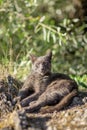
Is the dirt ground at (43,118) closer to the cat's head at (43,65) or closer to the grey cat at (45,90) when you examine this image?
the grey cat at (45,90)

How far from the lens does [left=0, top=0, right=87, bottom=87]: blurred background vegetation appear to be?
11417mm

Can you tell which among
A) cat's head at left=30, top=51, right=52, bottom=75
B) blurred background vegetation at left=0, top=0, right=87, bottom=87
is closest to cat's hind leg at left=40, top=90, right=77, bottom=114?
cat's head at left=30, top=51, right=52, bottom=75

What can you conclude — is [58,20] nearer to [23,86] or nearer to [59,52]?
[59,52]

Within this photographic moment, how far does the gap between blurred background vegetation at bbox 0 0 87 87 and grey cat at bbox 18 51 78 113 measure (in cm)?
175

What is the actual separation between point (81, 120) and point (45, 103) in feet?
2.77

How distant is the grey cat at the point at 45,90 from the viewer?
23.5ft

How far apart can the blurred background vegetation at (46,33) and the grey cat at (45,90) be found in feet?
5.74

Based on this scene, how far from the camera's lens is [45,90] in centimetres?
765

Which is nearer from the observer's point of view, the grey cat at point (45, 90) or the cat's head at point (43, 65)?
the grey cat at point (45, 90)

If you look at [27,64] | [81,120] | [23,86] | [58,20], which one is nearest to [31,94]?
[23,86]

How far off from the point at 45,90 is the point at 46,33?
4.27 meters

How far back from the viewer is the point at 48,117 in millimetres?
6660

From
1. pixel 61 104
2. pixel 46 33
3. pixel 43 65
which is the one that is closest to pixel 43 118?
pixel 61 104

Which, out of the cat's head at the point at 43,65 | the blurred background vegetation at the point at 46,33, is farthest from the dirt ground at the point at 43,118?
the blurred background vegetation at the point at 46,33
